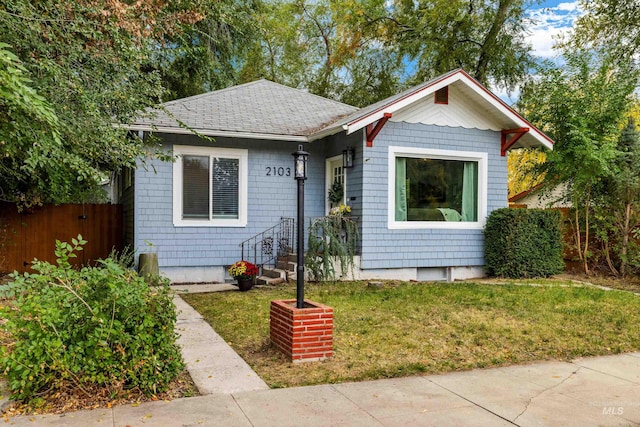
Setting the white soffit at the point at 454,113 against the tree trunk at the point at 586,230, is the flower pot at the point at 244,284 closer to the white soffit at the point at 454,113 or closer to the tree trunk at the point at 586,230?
the white soffit at the point at 454,113

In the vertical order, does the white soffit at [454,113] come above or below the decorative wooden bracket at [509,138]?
above

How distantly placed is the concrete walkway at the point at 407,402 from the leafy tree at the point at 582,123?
7092 millimetres

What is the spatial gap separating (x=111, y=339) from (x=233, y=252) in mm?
6466

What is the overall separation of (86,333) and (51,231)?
27.6 feet

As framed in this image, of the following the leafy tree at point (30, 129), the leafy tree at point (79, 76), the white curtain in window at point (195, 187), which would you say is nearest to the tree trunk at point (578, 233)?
the white curtain in window at point (195, 187)

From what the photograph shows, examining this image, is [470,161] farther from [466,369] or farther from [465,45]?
[465,45]

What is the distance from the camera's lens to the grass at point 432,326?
485 centimetres

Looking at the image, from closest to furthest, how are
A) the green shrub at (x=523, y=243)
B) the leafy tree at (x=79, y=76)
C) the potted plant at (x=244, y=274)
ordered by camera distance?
the leafy tree at (x=79, y=76) → the potted plant at (x=244, y=274) → the green shrub at (x=523, y=243)

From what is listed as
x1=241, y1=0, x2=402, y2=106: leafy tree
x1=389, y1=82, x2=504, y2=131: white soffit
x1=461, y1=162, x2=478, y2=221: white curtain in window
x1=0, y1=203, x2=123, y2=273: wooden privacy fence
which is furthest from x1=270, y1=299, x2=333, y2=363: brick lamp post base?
x1=241, y1=0, x2=402, y2=106: leafy tree

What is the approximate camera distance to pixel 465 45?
20609 mm

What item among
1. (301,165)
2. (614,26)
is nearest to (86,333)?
(301,165)

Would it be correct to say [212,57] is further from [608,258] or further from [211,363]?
[211,363]

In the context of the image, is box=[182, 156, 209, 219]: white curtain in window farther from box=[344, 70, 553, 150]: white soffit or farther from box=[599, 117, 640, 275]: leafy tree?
box=[599, 117, 640, 275]: leafy tree

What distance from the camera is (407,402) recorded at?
154 inches
